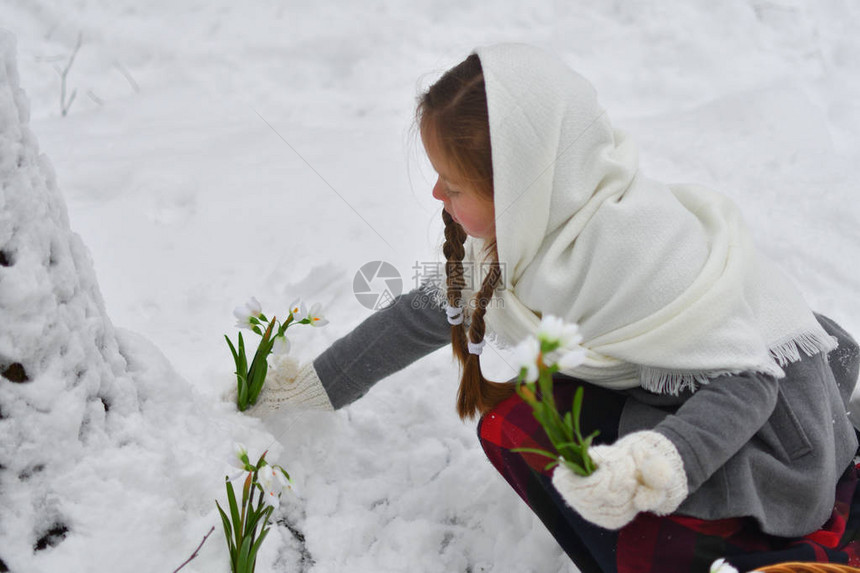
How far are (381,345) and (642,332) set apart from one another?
0.66 metres

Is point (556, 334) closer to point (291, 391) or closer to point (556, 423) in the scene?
point (556, 423)

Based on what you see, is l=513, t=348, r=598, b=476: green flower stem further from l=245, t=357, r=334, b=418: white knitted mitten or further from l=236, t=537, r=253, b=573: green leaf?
l=245, t=357, r=334, b=418: white knitted mitten

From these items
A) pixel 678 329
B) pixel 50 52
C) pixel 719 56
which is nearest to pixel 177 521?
pixel 678 329

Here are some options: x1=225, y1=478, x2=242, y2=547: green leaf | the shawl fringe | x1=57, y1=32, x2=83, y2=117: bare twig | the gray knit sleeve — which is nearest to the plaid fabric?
the shawl fringe

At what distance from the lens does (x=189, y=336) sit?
2062 mm

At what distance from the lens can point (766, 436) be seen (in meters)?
1.39

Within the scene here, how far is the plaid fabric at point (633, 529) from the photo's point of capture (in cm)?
130

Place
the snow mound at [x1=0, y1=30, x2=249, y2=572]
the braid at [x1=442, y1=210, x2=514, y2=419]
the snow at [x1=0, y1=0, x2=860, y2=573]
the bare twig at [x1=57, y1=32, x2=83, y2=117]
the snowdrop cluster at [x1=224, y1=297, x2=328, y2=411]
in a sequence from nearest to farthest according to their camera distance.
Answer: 1. the snow mound at [x1=0, y1=30, x2=249, y2=572]
2. the snow at [x1=0, y1=0, x2=860, y2=573]
3. the braid at [x1=442, y1=210, x2=514, y2=419]
4. the snowdrop cluster at [x1=224, y1=297, x2=328, y2=411]
5. the bare twig at [x1=57, y1=32, x2=83, y2=117]

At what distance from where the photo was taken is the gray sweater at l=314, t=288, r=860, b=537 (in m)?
1.26

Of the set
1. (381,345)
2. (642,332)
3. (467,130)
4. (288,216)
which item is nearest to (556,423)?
(642,332)

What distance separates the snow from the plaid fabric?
A: 7.8 inches

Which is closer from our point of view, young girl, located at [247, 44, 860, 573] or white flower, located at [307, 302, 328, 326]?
young girl, located at [247, 44, 860, 573]

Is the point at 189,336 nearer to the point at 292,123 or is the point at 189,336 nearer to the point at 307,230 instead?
the point at 307,230

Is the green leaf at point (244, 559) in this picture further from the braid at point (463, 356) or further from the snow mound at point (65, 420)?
the braid at point (463, 356)
